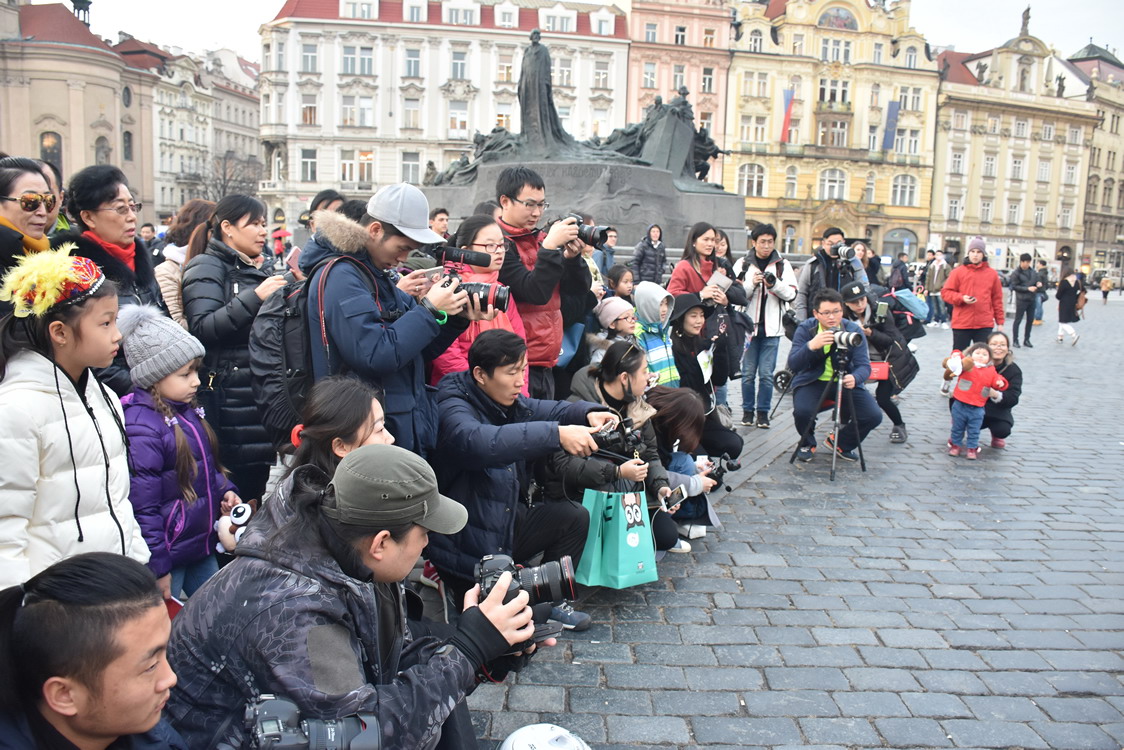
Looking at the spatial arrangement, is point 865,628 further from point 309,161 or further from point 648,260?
point 309,161

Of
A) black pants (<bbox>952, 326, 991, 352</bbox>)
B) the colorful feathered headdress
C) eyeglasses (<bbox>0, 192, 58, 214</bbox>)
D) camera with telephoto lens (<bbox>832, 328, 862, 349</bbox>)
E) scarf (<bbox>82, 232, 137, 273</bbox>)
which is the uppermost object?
eyeglasses (<bbox>0, 192, 58, 214</bbox>)

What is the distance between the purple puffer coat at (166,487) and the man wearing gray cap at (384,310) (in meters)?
0.63

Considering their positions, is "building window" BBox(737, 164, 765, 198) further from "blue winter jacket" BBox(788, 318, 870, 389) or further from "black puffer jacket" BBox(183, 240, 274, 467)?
"black puffer jacket" BBox(183, 240, 274, 467)

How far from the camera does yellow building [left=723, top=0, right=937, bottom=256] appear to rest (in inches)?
2341

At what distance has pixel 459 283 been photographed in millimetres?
3885

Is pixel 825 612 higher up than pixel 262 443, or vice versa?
pixel 262 443

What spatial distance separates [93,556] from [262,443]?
2841 millimetres

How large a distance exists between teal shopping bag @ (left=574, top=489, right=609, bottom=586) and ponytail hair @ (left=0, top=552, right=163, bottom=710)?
2.97 meters

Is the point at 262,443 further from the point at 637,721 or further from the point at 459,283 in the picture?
the point at 637,721

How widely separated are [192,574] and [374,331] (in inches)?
54.7

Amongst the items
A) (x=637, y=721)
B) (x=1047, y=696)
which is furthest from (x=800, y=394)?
(x=637, y=721)

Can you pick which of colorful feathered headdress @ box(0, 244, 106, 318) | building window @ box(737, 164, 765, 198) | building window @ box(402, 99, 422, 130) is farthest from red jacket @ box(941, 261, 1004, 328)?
building window @ box(737, 164, 765, 198)

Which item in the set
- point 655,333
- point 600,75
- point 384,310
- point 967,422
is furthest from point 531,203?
point 600,75

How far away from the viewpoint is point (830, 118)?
2378 inches
